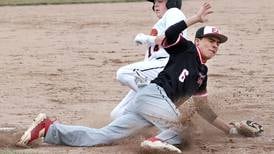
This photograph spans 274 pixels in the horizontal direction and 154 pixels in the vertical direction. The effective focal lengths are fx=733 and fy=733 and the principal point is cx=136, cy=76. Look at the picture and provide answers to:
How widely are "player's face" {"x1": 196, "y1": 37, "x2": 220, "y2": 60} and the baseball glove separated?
742 millimetres

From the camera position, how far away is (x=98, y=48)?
42.3 feet

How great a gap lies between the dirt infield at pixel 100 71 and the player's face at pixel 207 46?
0.72m

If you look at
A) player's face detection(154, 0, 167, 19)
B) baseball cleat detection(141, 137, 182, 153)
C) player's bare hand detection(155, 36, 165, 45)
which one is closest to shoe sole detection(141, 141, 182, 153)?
baseball cleat detection(141, 137, 182, 153)

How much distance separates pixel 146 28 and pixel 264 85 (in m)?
6.86

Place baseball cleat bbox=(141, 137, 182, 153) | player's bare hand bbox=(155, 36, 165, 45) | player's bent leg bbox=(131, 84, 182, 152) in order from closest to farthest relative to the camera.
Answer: baseball cleat bbox=(141, 137, 182, 153)
player's bent leg bbox=(131, 84, 182, 152)
player's bare hand bbox=(155, 36, 165, 45)

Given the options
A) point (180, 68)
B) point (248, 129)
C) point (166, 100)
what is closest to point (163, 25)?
point (180, 68)

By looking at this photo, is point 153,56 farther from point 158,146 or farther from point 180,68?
point 158,146

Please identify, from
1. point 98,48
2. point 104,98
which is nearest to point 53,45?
point 98,48

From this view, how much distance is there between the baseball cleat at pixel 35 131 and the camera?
5.80 m

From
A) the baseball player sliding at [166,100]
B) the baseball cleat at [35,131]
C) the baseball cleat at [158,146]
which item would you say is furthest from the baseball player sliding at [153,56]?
the baseball cleat at [158,146]

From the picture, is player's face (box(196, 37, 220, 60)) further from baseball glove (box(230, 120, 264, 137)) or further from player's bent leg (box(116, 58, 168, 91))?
baseball glove (box(230, 120, 264, 137))

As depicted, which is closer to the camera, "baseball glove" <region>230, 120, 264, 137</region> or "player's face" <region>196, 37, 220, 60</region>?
"player's face" <region>196, 37, 220, 60</region>

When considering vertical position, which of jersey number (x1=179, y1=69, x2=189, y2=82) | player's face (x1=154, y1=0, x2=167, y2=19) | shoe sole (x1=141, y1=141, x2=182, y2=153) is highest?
player's face (x1=154, y1=0, x2=167, y2=19)

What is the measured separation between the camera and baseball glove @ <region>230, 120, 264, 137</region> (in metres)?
6.29
